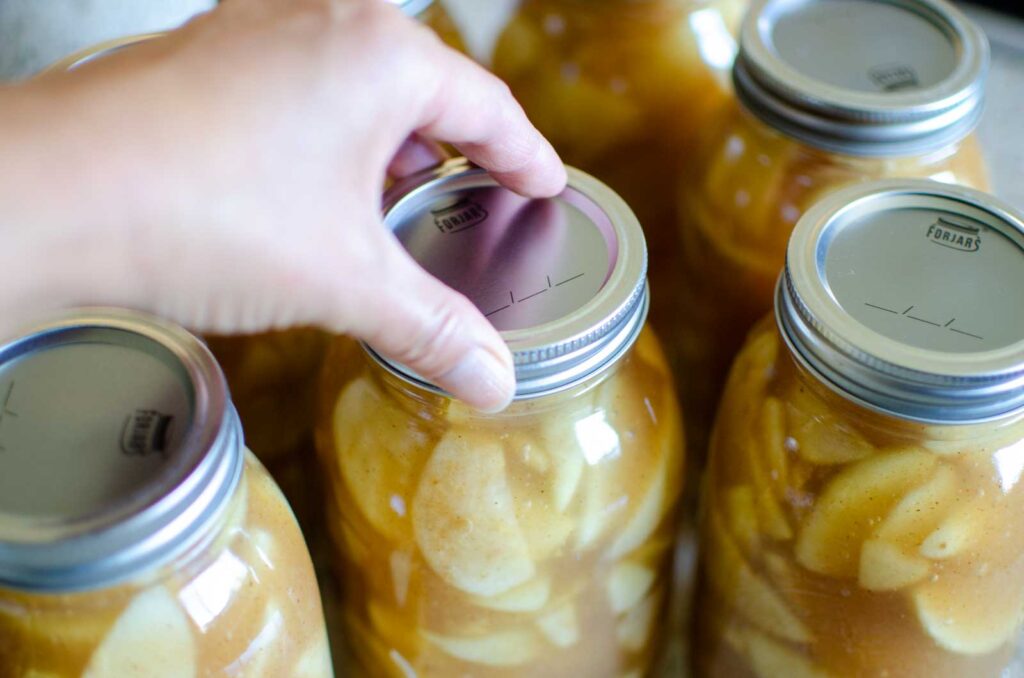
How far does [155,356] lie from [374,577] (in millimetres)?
173

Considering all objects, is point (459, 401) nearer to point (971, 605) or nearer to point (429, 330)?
point (429, 330)

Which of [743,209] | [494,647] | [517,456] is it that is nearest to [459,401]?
[517,456]

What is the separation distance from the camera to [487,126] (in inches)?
17.8

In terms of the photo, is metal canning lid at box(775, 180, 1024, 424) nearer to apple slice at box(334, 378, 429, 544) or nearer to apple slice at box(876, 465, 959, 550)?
apple slice at box(876, 465, 959, 550)

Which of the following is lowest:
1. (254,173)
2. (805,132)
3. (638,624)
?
(638,624)

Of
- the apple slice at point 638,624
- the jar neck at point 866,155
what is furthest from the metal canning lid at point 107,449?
the jar neck at point 866,155

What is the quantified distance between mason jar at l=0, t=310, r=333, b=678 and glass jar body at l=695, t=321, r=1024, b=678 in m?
0.24

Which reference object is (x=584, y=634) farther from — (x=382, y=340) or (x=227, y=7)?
(x=227, y=7)

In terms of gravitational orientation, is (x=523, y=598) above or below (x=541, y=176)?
below

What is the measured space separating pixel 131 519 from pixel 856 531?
0.32 m

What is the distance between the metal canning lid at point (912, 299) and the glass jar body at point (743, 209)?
55 millimetres

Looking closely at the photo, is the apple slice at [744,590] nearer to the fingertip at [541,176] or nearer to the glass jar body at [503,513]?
the glass jar body at [503,513]

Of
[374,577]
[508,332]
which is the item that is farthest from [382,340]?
[374,577]

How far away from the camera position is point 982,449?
1.56 feet
